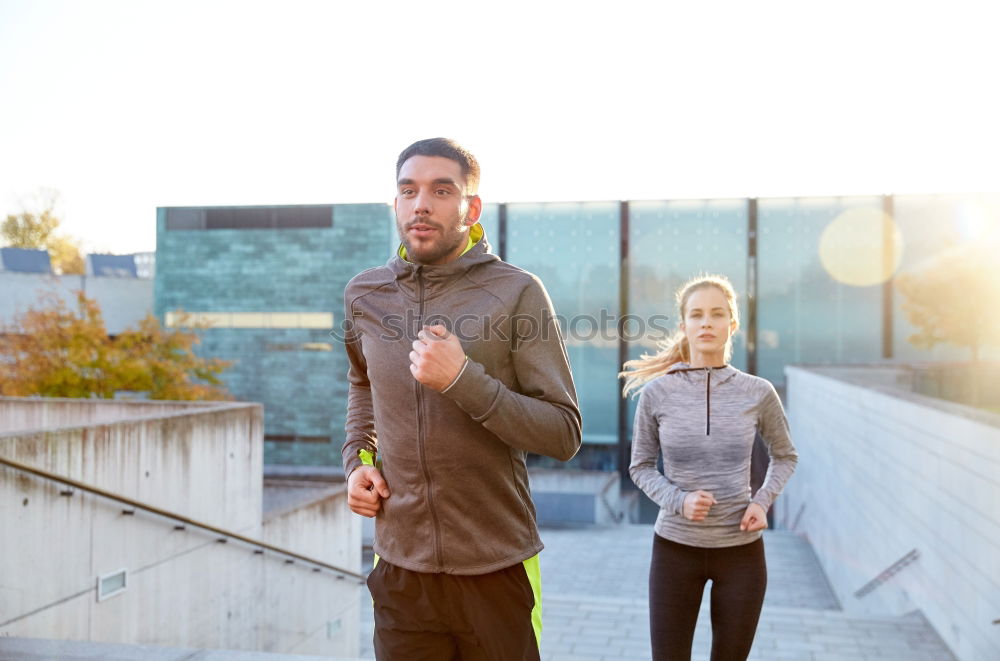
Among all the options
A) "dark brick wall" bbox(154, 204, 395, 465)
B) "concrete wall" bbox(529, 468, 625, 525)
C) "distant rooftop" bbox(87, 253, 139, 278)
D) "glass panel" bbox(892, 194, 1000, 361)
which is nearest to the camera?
"concrete wall" bbox(529, 468, 625, 525)

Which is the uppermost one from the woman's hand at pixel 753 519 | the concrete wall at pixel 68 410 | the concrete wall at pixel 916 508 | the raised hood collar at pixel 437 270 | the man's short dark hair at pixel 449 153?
the man's short dark hair at pixel 449 153

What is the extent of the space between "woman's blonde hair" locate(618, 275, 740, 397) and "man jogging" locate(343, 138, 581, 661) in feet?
5.17

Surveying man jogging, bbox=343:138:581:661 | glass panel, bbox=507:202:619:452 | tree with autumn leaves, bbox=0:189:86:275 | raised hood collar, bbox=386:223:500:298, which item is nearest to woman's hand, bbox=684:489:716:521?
man jogging, bbox=343:138:581:661

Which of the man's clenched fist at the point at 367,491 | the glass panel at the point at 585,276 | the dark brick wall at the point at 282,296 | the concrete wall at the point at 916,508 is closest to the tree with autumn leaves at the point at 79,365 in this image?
the dark brick wall at the point at 282,296

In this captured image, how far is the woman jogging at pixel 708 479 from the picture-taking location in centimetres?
323

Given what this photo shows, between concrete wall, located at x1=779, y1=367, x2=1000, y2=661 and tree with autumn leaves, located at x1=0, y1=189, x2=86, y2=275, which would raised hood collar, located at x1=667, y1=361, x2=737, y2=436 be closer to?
concrete wall, located at x1=779, y1=367, x2=1000, y2=661

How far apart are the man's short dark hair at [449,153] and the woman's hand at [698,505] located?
165 cm

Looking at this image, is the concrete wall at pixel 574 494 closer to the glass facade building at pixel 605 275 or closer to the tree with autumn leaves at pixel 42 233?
the glass facade building at pixel 605 275

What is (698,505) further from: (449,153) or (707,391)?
(449,153)

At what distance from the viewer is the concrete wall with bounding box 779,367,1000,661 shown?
5984 mm

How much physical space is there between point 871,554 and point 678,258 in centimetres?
1938

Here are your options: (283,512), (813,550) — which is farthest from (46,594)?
(813,550)

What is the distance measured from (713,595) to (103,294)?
44975mm

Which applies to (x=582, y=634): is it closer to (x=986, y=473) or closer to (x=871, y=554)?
(x=986, y=473)
